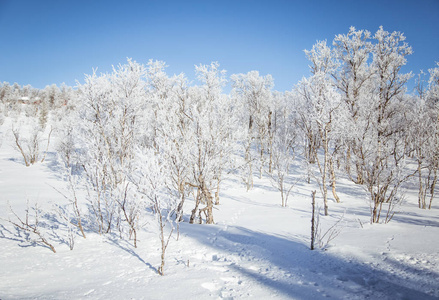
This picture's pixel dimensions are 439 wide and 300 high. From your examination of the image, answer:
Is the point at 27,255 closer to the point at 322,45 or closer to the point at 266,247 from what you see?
the point at 266,247

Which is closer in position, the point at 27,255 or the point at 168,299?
the point at 168,299

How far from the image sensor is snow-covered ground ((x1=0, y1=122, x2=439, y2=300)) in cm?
322

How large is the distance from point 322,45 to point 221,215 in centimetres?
1166

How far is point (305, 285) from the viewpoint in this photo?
3311 millimetres

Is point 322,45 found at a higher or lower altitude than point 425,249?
higher

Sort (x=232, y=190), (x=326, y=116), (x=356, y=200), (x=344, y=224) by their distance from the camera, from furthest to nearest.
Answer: (x=232, y=190)
(x=356, y=200)
(x=326, y=116)
(x=344, y=224)

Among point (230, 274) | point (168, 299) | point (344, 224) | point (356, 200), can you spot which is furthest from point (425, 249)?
point (356, 200)

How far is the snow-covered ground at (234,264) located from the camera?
3.22 m

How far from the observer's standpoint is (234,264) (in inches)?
168

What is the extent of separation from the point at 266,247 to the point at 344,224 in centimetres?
380

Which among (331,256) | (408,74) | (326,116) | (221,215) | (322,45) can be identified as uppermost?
(322,45)

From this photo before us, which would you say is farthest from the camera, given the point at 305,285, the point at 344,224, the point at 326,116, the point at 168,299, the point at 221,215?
the point at 221,215

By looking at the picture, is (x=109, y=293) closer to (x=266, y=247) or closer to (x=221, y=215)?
(x=266, y=247)

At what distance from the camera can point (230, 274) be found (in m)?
3.83
